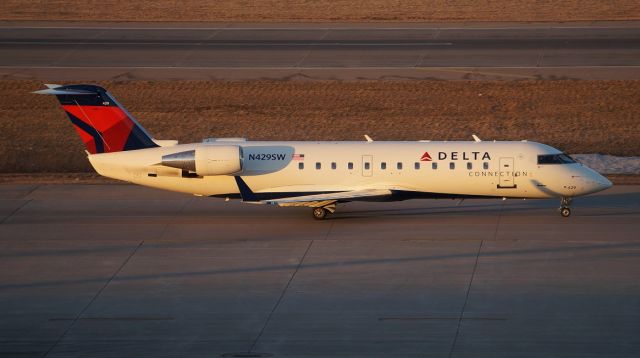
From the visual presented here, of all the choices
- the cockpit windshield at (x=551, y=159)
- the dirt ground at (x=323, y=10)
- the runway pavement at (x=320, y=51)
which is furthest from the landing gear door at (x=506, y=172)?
the dirt ground at (x=323, y=10)

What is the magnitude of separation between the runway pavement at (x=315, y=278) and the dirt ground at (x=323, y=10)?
2920 centimetres

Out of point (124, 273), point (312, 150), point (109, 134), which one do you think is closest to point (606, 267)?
point (312, 150)

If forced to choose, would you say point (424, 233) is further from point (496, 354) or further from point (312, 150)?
point (496, 354)

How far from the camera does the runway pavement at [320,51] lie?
186 feet

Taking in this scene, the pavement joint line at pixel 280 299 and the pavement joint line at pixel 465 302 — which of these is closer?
the pavement joint line at pixel 465 302

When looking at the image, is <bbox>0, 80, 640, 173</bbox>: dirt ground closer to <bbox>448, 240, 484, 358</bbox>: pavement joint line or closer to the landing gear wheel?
the landing gear wheel

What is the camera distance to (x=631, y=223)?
36188 mm

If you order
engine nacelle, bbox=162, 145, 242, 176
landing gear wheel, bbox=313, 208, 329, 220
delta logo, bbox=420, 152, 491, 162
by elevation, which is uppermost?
engine nacelle, bbox=162, 145, 242, 176

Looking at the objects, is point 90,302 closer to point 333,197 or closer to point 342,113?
point 333,197

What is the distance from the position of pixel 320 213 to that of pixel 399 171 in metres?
2.95

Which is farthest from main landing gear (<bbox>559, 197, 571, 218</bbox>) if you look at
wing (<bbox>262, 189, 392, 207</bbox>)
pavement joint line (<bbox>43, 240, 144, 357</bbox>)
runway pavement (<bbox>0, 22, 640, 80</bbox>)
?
runway pavement (<bbox>0, 22, 640, 80</bbox>)

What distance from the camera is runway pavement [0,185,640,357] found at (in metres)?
26.7

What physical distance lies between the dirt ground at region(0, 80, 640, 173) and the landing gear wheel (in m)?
12.4

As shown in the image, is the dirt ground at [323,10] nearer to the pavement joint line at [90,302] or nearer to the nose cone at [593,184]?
the nose cone at [593,184]
